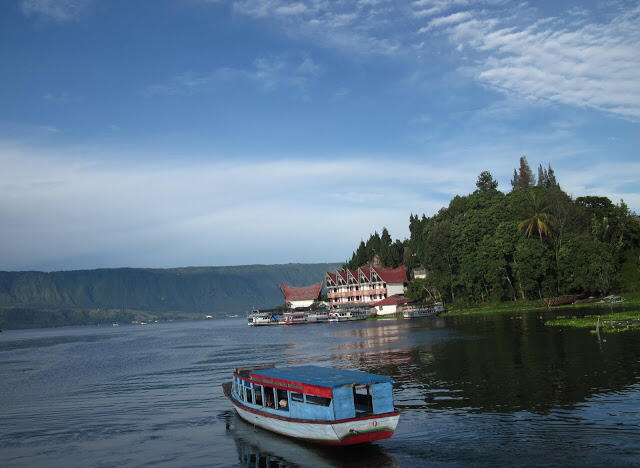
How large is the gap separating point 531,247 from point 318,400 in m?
78.3

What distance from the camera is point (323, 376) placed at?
76.8 ft

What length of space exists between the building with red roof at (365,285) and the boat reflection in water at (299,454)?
110m

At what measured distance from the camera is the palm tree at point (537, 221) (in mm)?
93062

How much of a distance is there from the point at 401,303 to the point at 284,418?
10525 cm

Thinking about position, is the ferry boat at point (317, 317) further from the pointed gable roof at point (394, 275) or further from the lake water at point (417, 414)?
the lake water at point (417, 414)

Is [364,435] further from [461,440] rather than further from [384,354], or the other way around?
[384,354]

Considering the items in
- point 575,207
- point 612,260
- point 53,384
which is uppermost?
point 575,207

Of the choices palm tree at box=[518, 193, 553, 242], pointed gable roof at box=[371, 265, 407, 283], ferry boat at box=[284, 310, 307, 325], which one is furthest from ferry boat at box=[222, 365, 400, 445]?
ferry boat at box=[284, 310, 307, 325]

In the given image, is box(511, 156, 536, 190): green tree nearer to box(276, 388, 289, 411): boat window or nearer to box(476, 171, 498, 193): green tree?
box(476, 171, 498, 193): green tree

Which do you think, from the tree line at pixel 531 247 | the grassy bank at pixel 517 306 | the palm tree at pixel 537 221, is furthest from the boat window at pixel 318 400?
the palm tree at pixel 537 221

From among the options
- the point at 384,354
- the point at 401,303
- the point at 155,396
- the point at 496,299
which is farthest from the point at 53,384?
the point at 401,303

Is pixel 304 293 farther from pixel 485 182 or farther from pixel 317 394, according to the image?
pixel 317 394

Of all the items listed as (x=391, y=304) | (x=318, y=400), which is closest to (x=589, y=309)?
(x=391, y=304)

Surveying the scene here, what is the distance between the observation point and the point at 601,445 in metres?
18.8
